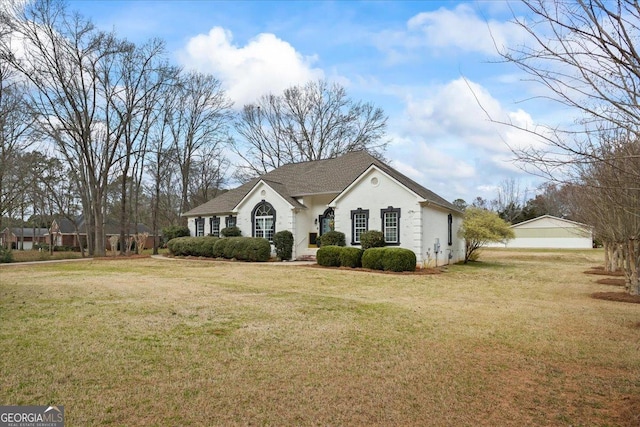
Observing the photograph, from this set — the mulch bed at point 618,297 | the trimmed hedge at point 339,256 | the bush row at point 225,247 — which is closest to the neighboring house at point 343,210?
the bush row at point 225,247

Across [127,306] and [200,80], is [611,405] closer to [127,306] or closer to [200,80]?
[127,306]

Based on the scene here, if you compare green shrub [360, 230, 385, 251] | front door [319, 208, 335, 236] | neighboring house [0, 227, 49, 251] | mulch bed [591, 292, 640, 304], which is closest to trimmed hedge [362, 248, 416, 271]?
green shrub [360, 230, 385, 251]

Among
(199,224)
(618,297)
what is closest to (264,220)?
(199,224)

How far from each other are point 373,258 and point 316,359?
547 inches

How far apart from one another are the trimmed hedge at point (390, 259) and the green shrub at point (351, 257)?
1.72ft

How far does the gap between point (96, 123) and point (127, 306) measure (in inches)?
1079

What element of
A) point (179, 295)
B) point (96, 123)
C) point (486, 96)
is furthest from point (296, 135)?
point (486, 96)

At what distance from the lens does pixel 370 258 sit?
63.9 ft

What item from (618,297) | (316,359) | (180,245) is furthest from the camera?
(180,245)

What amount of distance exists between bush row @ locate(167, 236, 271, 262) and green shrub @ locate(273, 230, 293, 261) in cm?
51

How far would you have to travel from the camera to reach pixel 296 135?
42281mm

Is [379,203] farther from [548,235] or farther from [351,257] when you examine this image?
[548,235]

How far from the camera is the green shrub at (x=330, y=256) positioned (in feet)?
67.4

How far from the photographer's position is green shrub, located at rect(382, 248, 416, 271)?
18773mm
